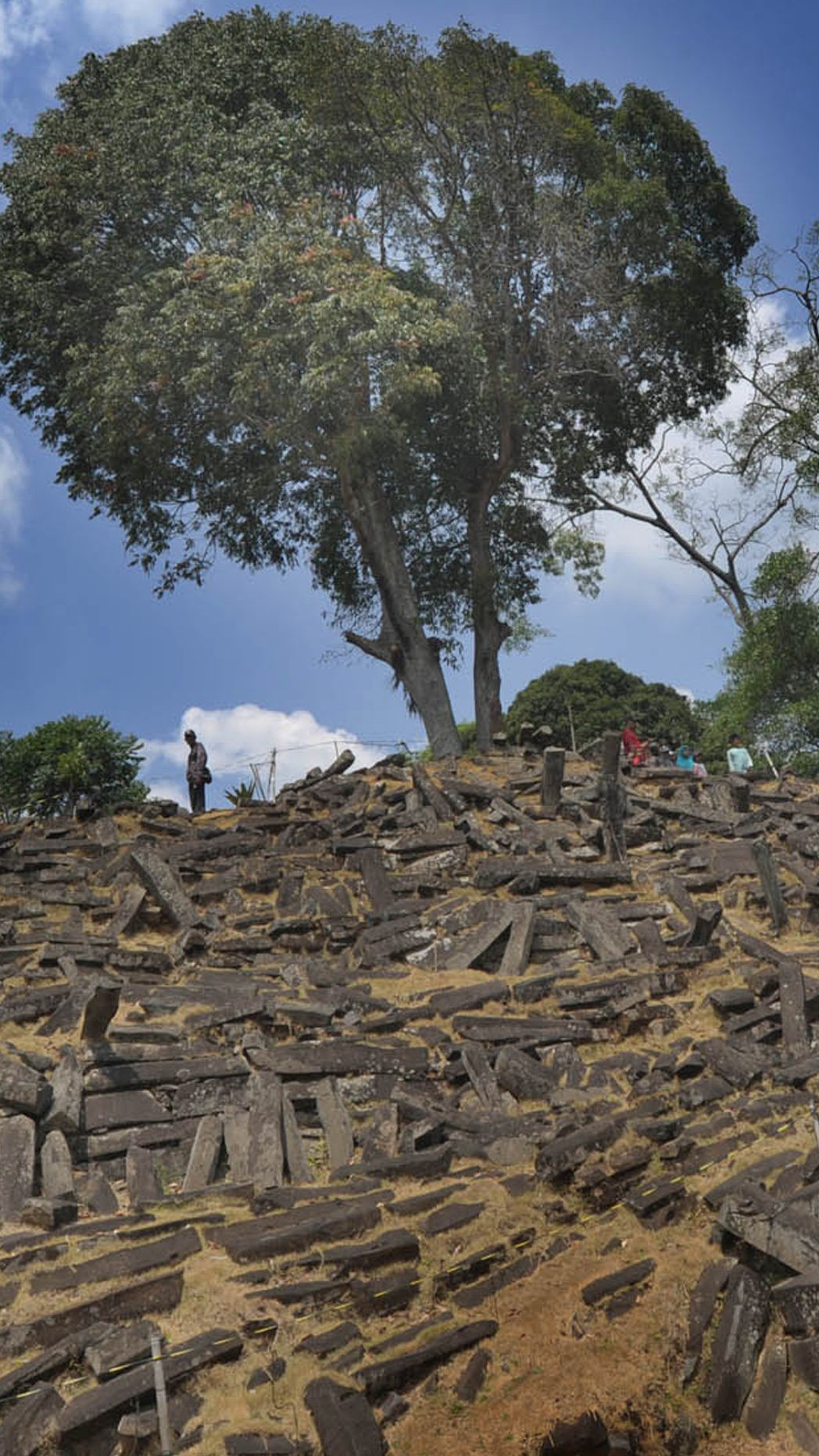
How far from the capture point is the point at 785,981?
35.4ft

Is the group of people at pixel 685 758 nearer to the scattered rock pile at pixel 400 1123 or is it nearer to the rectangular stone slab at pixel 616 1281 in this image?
the scattered rock pile at pixel 400 1123

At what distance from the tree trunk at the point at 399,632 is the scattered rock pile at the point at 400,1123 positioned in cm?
723

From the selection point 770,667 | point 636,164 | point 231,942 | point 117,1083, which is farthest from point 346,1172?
point 636,164

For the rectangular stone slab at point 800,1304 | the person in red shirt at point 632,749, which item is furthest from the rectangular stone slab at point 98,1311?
the person in red shirt at point 632,749

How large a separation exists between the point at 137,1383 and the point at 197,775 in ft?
47.2

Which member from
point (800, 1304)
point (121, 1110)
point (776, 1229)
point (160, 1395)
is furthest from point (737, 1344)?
point (121, 1110)

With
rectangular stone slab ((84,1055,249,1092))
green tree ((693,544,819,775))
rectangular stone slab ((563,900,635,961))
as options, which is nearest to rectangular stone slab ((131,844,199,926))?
rectangular stone slab ((84,1055,249,1092))

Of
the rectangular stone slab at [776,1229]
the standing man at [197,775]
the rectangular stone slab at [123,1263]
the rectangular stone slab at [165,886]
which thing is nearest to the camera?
the rectangular stone slab at [776,1229]

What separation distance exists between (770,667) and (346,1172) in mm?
20072

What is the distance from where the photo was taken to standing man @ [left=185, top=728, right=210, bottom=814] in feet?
64.2

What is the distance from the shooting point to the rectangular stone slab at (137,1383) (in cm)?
543

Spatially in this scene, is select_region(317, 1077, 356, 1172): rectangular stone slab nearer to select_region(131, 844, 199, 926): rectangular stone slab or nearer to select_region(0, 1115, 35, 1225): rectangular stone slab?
select_region(0, 1115, 35, 1225): rectangular stone slab

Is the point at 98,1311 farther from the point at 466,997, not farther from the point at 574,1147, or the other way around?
the point at 466,997

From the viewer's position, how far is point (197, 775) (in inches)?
771
